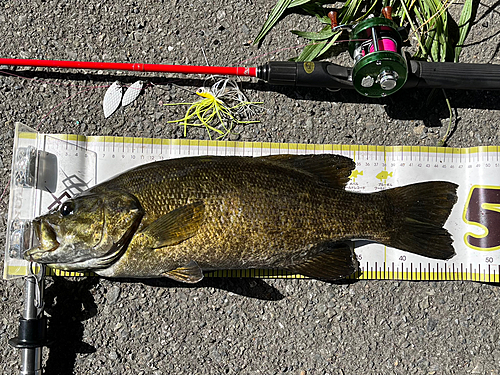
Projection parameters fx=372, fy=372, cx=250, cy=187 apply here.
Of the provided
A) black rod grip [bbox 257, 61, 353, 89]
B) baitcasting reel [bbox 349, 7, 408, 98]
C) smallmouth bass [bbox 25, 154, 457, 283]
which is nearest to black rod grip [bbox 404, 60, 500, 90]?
baitcasting reel [bbox 349, 7, 408, 98]

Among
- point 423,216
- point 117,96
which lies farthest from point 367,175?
point 117,96

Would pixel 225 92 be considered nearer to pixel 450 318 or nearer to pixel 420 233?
pixel 420 233

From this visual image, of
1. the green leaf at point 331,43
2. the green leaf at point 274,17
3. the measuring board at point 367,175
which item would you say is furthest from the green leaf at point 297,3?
the measuring board at point 367,175

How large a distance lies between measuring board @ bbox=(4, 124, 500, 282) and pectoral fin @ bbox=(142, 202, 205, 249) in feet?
1.78

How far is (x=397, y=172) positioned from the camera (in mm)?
2381

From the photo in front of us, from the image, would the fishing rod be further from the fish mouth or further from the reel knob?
the fish mouth

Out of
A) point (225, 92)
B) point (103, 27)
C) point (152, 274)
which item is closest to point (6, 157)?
point (103, 27)

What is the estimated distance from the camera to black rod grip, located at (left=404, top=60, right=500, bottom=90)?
2203 millimetres

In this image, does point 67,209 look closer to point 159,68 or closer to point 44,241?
point 44,241

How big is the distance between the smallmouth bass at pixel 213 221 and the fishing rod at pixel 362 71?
498 mm

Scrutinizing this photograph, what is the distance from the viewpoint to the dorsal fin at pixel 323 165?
6.82 ft

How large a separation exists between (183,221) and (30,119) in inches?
52.2

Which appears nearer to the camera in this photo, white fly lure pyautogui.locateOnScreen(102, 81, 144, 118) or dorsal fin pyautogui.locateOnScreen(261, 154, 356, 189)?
dorsal fin pyautogui.locateOnScreen(261, 154, 356, 189)

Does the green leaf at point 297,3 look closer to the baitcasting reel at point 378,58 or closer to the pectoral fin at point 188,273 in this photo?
the baitcasting reel at point 378,58
